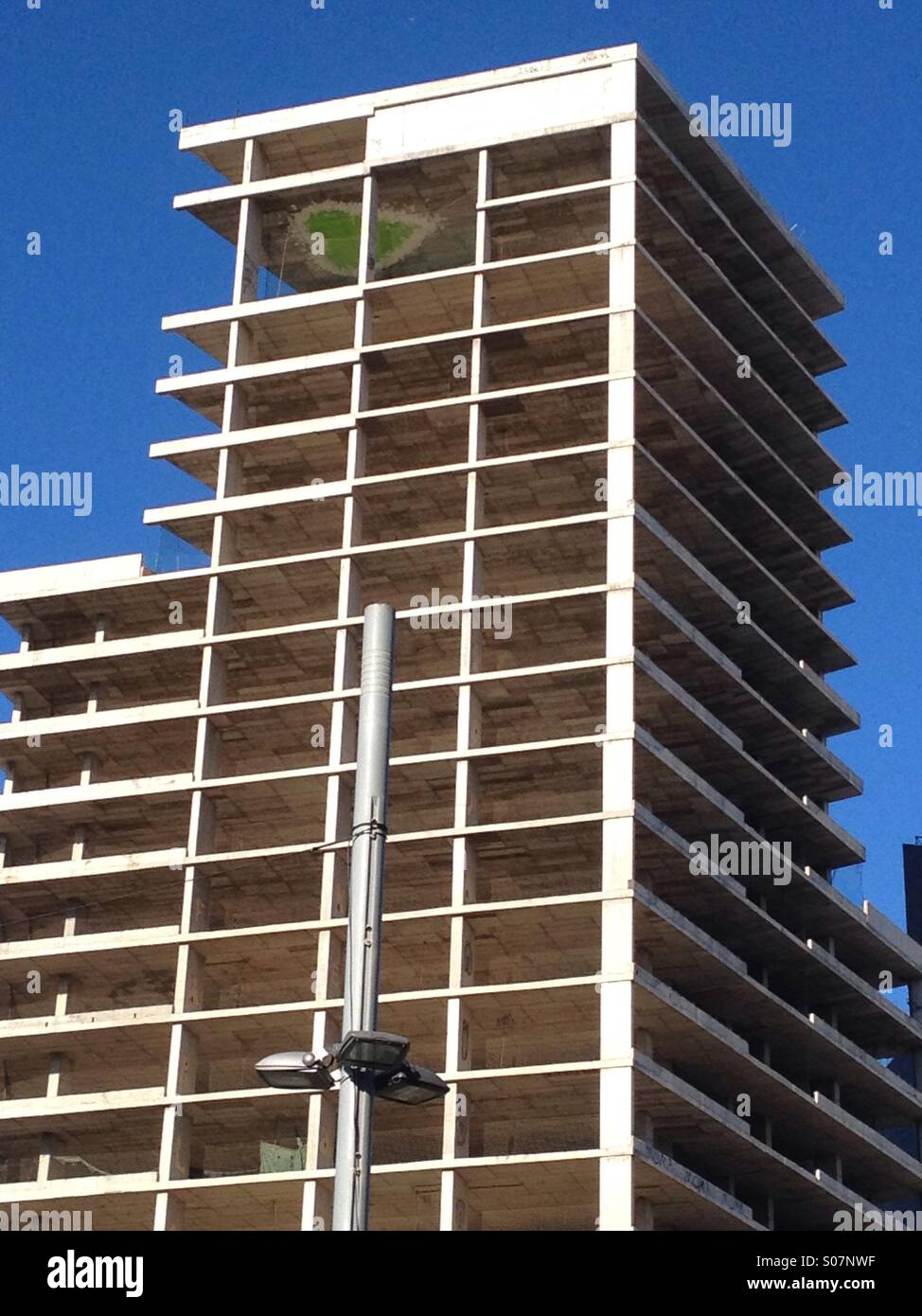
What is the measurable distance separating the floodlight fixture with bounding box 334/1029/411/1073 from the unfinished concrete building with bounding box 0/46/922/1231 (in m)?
52.1

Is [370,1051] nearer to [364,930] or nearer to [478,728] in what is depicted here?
[364,930]

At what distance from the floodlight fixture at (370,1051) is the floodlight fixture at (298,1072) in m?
1.24

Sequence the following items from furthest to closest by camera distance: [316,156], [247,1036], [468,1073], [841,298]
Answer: [841,298], [316,156], [247,1036], [468,1073]

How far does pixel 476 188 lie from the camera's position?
90.9 m

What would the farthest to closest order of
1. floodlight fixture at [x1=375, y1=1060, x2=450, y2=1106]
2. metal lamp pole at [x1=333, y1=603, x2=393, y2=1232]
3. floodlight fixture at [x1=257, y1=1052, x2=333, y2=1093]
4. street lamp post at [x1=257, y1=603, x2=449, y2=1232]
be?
floodlight fixture at [x1=257, y1=1052, x2=333, y2=1093] < floodlight fixture at [x1=375, y1=1060, x2=450, y2=1106] < street lamp post at [x1=257, y1=603, x2=449, y2=1232] < metal lamp pole at [x1=333, y1=603, x2=393, y2=1232]

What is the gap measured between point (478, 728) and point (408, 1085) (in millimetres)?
61161

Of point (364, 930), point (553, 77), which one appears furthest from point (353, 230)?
point (364, 930)

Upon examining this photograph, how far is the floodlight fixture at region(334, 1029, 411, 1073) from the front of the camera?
19016mm

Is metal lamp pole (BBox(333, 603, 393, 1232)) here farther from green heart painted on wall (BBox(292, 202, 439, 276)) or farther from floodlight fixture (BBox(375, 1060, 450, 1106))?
green heart painted on wall (BBox(292, 202, 439, 276))

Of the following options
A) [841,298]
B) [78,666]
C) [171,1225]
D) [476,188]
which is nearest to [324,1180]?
[171,1225]

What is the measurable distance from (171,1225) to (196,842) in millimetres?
13492

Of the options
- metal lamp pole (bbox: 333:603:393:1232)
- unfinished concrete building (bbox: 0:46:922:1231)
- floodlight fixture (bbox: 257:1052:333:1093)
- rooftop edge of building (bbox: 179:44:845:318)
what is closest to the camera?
metal lamp pole (bbox: 333:603:393:1232)

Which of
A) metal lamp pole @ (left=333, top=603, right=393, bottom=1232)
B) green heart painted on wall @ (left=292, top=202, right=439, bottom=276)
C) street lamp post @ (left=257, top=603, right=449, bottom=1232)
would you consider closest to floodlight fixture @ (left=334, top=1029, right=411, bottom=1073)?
street lamp post @ (left=257, top=603, right=449, bottom=1232)
